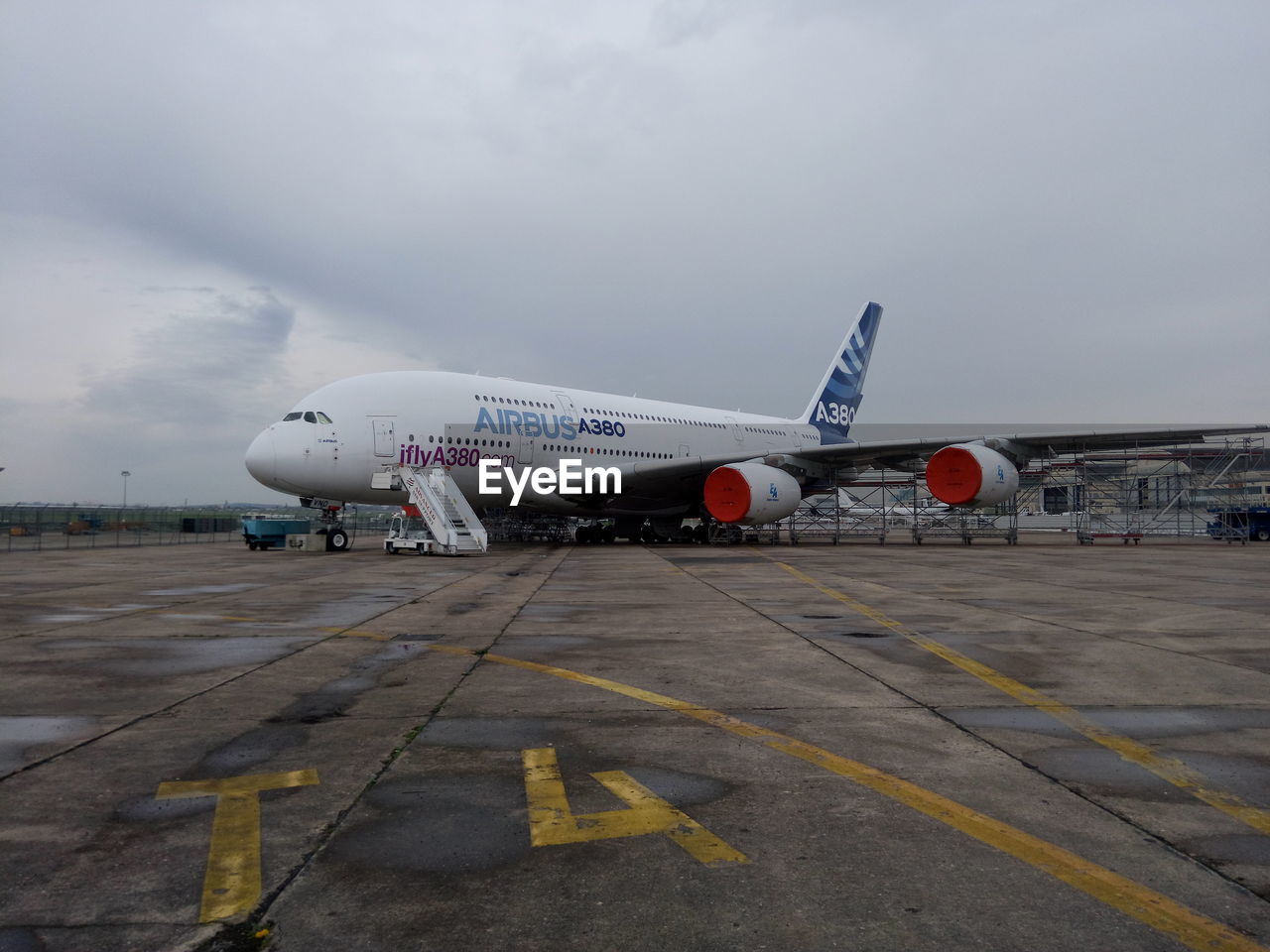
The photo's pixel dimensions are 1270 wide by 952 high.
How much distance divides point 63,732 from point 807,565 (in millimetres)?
14637

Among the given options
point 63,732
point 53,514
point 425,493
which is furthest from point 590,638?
point 53,514

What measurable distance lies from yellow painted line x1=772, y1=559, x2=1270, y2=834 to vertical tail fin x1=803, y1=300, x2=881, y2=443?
2865cm

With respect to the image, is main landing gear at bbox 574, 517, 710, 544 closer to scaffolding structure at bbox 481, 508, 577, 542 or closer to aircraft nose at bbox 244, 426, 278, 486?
scaffolding structure at bbox 481, 508, 577, 542

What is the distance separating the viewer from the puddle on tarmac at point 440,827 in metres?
2.83

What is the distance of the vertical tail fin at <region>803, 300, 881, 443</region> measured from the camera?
3553 centimetres

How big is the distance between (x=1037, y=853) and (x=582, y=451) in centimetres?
→ 2193

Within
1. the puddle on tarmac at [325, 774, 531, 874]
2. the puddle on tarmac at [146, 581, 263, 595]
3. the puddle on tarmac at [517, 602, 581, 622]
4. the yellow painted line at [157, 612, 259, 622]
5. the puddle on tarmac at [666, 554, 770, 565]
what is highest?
the puddle on tarmac at [666, 554, 770, 565]

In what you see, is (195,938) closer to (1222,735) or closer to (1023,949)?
(1023,949)

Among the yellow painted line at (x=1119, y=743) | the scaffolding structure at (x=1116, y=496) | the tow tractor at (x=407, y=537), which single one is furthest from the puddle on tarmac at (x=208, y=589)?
the scaffolding structure at (x=1116, y=496)

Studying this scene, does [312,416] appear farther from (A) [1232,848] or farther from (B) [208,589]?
(A) [1232,848]

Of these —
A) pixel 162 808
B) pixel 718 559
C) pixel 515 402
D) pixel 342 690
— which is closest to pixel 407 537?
pixel 515 402

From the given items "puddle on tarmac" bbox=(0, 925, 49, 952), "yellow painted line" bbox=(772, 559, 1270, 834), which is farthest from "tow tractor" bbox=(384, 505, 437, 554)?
"puddle on tarmac" bbox=(0, 925, 49, 952)

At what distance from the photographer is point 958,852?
288 centimetres

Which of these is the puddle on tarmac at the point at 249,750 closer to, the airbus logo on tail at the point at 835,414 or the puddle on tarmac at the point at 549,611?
the puddle on tarmac at the point at 549,611
